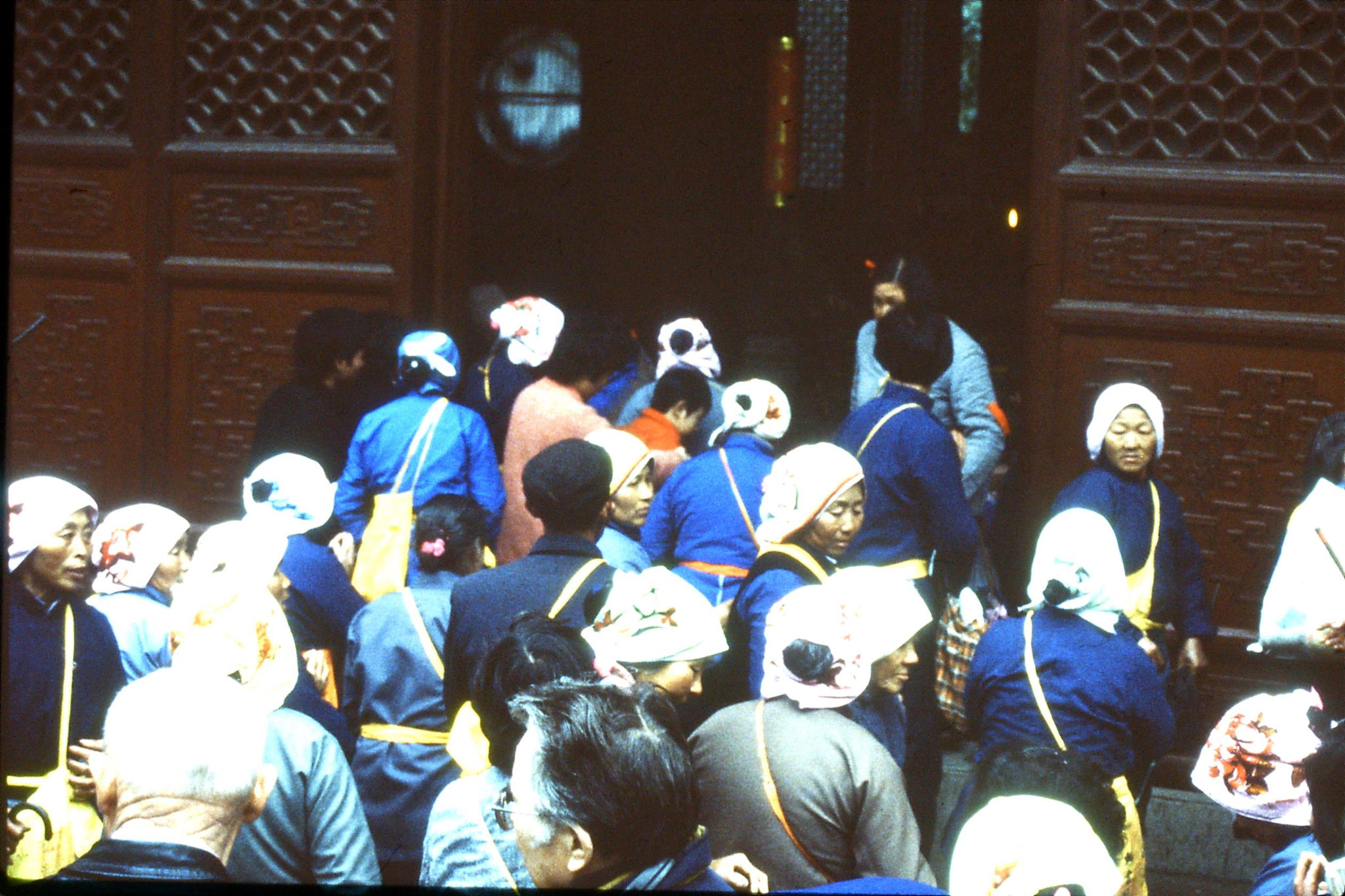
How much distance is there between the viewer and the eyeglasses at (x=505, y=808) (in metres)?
2.68

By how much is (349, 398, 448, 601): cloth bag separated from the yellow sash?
2116 millimetres

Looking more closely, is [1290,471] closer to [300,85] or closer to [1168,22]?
[1168,22]

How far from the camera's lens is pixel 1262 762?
11.1 ft

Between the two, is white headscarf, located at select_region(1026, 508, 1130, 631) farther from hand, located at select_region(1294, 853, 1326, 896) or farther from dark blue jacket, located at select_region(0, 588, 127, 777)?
dark blue jacket, located at select_region(0, 588, 127, 777)

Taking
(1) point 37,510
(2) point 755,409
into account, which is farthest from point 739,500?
(1) point 37,510

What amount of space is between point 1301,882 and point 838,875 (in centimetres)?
90

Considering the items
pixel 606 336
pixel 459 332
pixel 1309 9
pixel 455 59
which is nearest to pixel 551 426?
pixel 606 336

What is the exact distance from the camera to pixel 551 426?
545 centimetres

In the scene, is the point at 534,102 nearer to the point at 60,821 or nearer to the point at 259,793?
the point at 60,821

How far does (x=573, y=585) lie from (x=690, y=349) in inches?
88.5

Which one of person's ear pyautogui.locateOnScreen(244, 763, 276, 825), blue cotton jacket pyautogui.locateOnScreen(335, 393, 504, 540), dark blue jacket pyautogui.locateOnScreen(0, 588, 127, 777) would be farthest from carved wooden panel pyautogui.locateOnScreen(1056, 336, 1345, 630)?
person's ear pyautogui.locateOnScreen(244, 763, 276, 825)

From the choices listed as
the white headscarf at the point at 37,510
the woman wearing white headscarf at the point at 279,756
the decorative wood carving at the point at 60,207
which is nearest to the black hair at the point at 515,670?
the woman wearing white headscarf at the point at 279,756

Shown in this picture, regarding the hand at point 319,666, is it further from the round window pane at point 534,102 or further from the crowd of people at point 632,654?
the round window pane at point 534,102

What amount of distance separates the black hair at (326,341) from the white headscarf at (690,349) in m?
1.16
